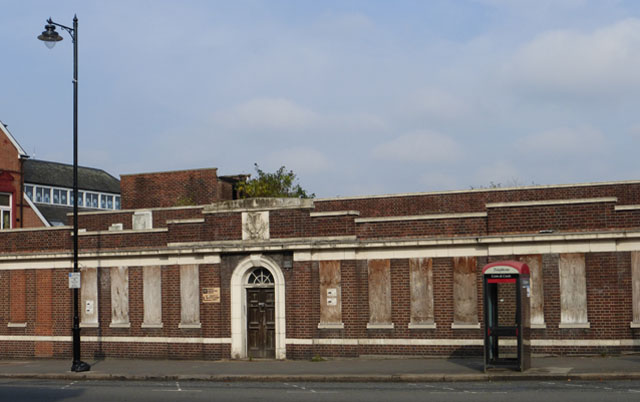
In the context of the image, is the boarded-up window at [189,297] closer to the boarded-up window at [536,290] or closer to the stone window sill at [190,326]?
the stone window sill at [190,326]

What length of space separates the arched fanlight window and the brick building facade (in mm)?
47

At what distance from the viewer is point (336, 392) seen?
60.3 ft

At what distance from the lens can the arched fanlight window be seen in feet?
88.7

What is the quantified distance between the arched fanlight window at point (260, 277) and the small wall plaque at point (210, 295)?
1.14 metres

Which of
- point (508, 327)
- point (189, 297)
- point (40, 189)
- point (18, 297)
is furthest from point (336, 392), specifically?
point (40, 189)

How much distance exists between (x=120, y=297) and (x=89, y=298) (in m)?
1.40

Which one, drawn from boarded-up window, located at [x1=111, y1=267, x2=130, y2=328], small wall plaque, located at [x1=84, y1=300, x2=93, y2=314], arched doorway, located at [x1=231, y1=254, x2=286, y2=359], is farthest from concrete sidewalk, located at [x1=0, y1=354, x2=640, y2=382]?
small wall plaque, located at [x1=84, y1=300, x2=93, y2=314]

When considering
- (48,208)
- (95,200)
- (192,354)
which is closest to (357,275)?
(192,354)

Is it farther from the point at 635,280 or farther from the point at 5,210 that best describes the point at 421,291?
the point at 5,210

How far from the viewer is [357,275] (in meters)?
26.0

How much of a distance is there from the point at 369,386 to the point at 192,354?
9.87 metres

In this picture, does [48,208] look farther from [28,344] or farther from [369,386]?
[369,386]

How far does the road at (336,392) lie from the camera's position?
658 inches

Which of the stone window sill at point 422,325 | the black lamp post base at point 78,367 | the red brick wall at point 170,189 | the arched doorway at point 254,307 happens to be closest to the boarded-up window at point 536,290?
the stone window sill at point 422,325
